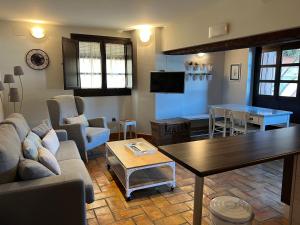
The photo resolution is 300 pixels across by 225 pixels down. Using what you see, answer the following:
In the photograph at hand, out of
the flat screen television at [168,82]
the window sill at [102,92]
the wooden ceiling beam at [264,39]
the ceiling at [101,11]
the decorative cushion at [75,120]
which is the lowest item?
the decorative cushion at [75,120]

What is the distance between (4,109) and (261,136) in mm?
4262

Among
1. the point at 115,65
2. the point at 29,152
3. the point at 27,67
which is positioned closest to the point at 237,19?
the point at 115,65

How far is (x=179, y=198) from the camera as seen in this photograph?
8.78 ft

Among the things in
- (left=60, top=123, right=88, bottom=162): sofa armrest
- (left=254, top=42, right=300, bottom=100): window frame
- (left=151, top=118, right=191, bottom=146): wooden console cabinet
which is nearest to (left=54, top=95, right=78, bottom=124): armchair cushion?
(left=60, top=123, right=88, bottom=162): sofa armrest

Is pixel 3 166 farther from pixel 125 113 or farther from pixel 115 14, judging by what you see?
pixel 125 113

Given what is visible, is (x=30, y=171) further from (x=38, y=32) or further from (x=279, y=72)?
(x=279, y=72)

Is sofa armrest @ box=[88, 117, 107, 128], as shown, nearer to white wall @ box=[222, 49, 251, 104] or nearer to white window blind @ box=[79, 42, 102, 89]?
white window blind @ box=[79, 42, 102, 89]

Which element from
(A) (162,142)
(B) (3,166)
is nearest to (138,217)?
(B) (3,166)

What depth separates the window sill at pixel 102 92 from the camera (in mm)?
4788

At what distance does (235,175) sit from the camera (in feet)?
10.8

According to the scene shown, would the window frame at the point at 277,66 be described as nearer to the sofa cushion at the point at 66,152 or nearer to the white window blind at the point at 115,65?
the white window blind at the point at 115,65

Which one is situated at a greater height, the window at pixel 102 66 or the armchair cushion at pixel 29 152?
the window at pixel 102 66

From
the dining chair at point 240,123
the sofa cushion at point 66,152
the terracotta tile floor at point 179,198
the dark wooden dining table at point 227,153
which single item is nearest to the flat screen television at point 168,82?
the dining chair at point 240,123

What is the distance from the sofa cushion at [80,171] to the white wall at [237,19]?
8.14 ft
